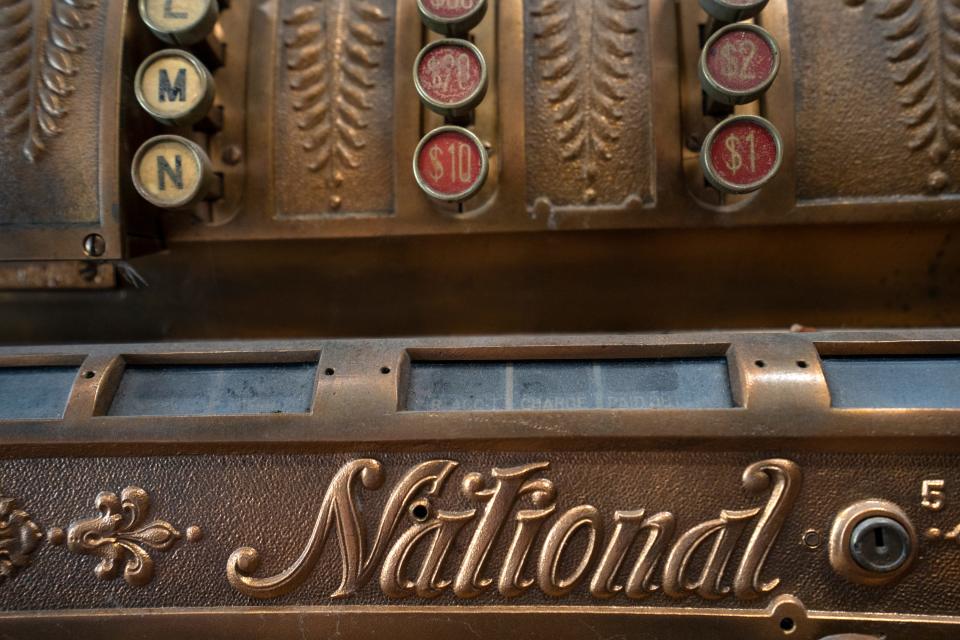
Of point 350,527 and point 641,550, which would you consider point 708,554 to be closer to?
point 641,550

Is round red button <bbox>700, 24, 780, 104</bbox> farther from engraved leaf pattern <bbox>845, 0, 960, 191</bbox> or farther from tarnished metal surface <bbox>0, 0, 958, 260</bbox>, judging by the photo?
engraved leaf pattern <bbox>845, 0, 960, 191</bbox>

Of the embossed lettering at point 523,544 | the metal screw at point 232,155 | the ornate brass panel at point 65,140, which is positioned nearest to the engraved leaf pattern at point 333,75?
the metal screw at point 232,155

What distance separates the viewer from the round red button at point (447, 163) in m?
0.94

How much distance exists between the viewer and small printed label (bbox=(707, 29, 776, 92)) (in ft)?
2.96

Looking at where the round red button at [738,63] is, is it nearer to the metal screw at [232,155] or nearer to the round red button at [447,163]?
the round red button at [447,163]

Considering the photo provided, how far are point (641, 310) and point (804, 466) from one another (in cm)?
42

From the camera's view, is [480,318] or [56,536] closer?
[56,536]

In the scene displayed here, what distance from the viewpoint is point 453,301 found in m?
1.13

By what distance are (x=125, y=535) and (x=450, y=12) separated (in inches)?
32.3

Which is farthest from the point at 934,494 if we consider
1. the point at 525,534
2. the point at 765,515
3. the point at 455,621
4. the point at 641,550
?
the point at 455,621

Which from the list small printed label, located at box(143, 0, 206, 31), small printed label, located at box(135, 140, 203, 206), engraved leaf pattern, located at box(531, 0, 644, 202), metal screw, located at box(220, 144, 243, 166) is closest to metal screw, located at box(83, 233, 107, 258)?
small printed label, located at box(135, 140, 203, 206)

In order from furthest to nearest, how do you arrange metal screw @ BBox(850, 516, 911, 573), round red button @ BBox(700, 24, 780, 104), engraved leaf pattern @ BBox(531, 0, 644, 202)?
engraved leaf pattern @ BBox(531, 0, 644, 202)
round red button @ BBox(700, 24, 780, 104)
metal screw @ BBox(850, 516, 911, 573)

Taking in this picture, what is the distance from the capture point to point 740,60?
35.9 inches

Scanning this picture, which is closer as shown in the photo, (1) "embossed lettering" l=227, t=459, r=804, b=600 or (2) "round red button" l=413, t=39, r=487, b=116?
(1) "embossed lettering" l=227, t=459, r=804, b=600
